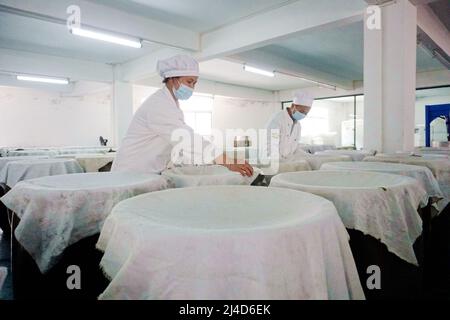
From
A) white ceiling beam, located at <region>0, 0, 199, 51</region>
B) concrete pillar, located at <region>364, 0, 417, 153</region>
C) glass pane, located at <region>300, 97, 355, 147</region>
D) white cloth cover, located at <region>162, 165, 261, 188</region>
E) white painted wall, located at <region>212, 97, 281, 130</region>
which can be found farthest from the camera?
glass pane, located at <region>300, 97, 355, 147</region>

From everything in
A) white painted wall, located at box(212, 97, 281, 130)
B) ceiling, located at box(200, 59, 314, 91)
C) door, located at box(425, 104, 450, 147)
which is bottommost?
door, located at box(425, 104, 450, 147)

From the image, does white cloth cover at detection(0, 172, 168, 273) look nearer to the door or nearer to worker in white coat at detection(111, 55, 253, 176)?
worker in white coat at detection(111, 55, 253, 176)

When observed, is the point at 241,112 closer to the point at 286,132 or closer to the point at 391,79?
the point at 286,132

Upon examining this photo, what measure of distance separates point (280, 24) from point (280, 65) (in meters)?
2.56

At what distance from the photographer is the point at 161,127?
67.4 inches

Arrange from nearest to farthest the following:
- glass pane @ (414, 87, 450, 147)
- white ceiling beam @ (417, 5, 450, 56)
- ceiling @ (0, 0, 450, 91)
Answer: white ceiling beam @ (417, 5, 450, 56)
ceiling @ (0, 0, 450, 91)
glass pane @ (414, 87, 450, 147)

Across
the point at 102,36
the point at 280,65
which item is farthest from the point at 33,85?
the point at 280,65

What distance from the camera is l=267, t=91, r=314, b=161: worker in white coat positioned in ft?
10.7

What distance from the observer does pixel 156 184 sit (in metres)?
1.36

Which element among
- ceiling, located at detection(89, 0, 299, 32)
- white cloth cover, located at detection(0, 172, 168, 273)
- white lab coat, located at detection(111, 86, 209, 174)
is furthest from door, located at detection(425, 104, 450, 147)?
white cloth cover, located at detection(0, 172, 168, 273)

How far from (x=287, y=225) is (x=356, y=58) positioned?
23.1 feet

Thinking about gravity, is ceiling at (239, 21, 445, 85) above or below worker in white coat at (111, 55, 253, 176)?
above

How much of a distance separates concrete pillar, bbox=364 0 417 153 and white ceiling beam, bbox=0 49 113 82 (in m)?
5.78
